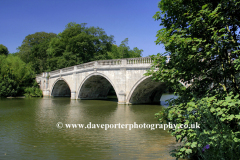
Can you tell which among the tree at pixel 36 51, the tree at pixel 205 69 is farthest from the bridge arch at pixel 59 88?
the tree at pixel 205 69

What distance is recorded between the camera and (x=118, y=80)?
16484 mm

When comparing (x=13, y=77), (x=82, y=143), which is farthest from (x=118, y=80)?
(x=13, y=77)

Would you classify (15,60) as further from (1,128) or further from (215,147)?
(215,147)

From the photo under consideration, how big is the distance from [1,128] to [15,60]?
2449 cm

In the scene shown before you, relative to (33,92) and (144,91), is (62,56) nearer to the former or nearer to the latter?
(33,92)

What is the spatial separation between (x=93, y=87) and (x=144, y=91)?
27.5ft

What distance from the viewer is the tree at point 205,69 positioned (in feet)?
10.1

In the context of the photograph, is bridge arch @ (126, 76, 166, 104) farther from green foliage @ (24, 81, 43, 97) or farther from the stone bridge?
green foliage @ (24, 81, 43, 97)

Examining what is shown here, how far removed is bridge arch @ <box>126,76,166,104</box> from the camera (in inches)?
597

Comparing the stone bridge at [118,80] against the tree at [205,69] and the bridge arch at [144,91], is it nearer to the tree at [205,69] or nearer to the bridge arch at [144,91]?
the bridge arch at [144,91]

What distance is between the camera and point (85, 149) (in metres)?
5.17

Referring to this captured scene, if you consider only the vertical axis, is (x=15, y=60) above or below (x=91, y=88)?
above

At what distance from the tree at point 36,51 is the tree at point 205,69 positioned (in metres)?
37.4

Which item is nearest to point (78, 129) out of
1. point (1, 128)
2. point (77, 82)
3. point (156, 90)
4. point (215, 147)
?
point (1, 128)
